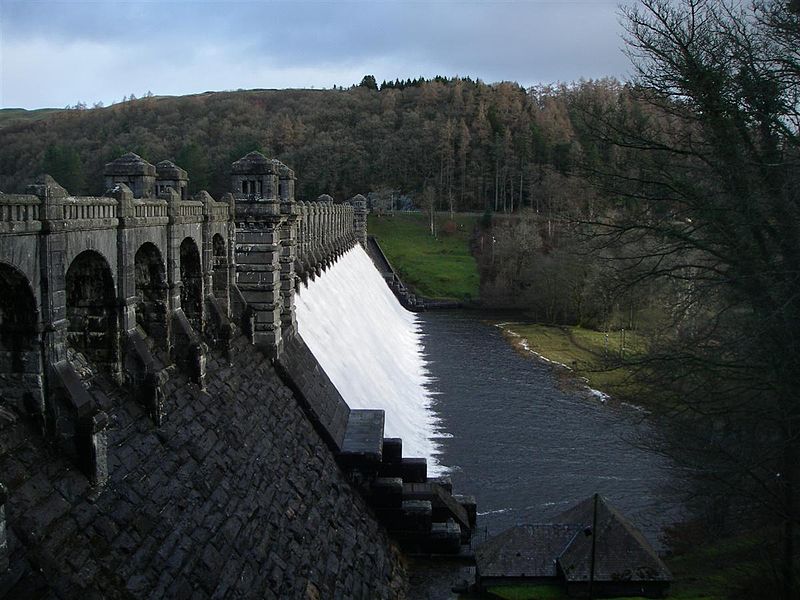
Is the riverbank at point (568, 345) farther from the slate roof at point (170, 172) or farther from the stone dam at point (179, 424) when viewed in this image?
the slate roof at point (170, 172)

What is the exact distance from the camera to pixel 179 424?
571 inches

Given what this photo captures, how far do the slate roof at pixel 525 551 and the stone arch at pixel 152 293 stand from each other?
32.4 feet

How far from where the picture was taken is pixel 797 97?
11.3 m

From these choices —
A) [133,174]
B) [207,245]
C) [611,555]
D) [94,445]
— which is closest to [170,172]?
[207,245]

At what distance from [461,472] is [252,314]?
38.0ft

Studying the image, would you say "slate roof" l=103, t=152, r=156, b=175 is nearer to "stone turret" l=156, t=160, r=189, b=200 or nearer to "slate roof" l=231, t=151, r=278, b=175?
"stone turret" l=156, t=160, r=189, b=200

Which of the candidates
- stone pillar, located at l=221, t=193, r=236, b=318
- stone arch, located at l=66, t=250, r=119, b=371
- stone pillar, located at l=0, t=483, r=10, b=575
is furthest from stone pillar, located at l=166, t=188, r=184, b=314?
stone pillar, located at l=0, t=483, r=10, b=575

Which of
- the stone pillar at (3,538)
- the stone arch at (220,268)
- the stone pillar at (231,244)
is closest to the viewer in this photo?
the stone pillar at (3,538)

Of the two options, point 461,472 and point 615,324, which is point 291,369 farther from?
point 615,324

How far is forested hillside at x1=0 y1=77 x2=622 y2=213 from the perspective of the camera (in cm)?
9350

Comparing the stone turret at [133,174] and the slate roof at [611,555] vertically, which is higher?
the stone turret at [133,174]

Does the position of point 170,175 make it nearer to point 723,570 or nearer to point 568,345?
point 723,570

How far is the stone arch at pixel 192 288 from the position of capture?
18594mm

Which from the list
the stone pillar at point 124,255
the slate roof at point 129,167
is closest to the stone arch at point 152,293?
the slate roof at point 129,167
